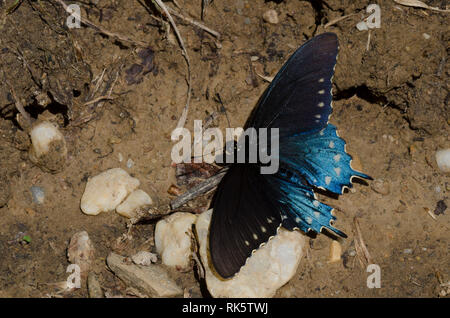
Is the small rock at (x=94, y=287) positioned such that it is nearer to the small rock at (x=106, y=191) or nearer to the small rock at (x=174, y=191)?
the small rock at (x=106, y=191)

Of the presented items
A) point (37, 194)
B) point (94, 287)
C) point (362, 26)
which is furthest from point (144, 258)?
point (362, 26)

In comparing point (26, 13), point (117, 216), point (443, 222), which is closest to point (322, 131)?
point (443, 222)

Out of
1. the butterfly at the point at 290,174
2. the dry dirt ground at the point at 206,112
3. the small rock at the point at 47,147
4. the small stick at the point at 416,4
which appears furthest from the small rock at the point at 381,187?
the small rock at the point at 47,147

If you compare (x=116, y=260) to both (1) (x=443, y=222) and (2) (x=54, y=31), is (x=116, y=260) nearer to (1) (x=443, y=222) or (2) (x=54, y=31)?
(2) (x=54, y=31)

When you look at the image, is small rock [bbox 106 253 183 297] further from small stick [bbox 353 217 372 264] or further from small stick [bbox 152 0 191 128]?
small stick [bbox 353 217 372 264]

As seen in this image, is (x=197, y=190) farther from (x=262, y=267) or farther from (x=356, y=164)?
(x=356, y=164)

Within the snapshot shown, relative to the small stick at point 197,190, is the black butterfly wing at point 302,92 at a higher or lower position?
higher

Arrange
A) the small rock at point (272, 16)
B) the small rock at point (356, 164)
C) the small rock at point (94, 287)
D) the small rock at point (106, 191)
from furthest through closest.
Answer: the small rock at point (272, 16) → the small rock at point (356, 164) → the small rock at point (106, 191) → the small rock at point (94, 287)
